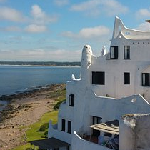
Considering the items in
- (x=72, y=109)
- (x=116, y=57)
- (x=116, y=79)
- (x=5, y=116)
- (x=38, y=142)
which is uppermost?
(x=116, y=57)

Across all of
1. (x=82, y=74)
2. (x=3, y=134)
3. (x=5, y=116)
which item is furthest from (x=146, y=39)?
(x=5, y=116)

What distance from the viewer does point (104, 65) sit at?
30.0m

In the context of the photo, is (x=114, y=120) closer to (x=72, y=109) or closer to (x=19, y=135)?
(x=72, y=109)

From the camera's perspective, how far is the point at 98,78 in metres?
30.2

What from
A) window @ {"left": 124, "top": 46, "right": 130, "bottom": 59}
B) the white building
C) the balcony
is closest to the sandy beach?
the balcony

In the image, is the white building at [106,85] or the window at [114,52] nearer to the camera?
the white building at [106,85]

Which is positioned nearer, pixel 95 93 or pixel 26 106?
pixel 95 93

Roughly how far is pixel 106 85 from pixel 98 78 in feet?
3.37

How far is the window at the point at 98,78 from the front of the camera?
30125mm

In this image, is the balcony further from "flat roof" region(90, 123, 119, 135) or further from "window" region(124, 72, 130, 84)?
"flat roof" region(90, 123, 119, 135)

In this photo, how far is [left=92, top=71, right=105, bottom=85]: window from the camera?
3012 cm

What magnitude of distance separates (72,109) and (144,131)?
12444 millimetres

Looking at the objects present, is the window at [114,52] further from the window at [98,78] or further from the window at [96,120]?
the window at [96,120]

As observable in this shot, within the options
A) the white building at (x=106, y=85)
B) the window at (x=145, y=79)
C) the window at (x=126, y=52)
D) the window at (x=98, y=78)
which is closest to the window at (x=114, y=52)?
the white building at (x=106, y=85)
